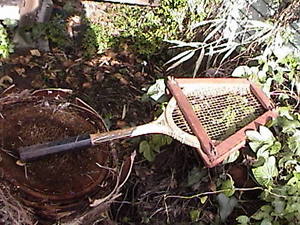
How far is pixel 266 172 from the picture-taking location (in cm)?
248

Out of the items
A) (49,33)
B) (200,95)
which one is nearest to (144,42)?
(49,33)

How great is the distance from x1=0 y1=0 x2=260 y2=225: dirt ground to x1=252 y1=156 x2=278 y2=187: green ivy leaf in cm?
20

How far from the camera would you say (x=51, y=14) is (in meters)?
3.96

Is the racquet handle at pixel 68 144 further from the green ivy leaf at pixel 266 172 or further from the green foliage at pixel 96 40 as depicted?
the green foliage at pixel 96 40

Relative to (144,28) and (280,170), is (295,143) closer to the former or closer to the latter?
(280,170)

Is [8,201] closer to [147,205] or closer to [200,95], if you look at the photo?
[147,205]

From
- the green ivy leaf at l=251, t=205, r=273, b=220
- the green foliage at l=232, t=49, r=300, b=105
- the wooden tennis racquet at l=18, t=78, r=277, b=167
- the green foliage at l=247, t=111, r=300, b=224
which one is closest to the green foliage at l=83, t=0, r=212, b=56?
the green foliage at l=232, t=49, r=300, b=105

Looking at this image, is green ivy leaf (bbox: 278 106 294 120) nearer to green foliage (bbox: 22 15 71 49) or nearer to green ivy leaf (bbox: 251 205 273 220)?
green ivy leaf (bbox: 251 205 273 220)

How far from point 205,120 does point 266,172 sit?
16.2 inches

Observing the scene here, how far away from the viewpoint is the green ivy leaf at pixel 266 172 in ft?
8.08

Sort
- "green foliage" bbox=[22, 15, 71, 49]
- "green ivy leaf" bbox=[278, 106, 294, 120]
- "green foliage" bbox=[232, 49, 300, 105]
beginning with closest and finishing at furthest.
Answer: "green ivy leaf" bbox=[278, 106, 294, 120] → "green foliage" bbox=[232, 49, 300, 105] → "green foliage" bbox=[22, 15, 71, 49]

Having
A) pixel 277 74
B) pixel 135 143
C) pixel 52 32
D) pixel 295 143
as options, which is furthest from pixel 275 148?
pixel 52 32

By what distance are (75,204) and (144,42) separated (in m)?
1.76

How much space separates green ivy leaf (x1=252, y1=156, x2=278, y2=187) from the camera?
2.46 metres
